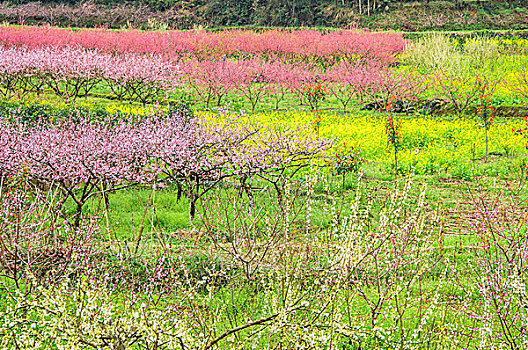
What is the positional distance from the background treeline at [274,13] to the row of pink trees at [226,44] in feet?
39.5

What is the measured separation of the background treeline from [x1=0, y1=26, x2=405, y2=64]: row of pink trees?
39.5 ft

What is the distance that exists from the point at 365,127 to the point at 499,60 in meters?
14.5

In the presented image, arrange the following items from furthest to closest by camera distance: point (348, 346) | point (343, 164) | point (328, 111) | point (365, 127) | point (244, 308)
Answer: point (328, 111)
point (365, 127)
point (343, 164)
point (244, 308)
point (348, 346)

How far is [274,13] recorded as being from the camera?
56812mm

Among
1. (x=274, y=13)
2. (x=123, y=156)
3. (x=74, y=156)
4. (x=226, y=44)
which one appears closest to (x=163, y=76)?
(x=123, y=156)

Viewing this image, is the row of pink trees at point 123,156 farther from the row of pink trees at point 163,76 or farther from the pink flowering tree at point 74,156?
the row of pink trees at point 163,76

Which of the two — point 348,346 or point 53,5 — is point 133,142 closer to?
point 348,346

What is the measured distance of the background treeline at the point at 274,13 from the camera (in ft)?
164

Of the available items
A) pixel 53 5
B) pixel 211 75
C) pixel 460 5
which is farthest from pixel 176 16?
pixel 211 75

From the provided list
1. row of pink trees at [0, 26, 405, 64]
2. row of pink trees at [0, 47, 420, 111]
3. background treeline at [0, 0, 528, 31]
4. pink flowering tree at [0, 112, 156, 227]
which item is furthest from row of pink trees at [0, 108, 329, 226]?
background treeline at [0, 0, 528, 31]

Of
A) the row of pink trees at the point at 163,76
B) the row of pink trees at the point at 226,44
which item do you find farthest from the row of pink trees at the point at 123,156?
the row of pink trees at the point at 226,44

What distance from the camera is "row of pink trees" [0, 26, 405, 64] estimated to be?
116 feet

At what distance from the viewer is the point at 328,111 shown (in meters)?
24.3

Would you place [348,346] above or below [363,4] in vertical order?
below
